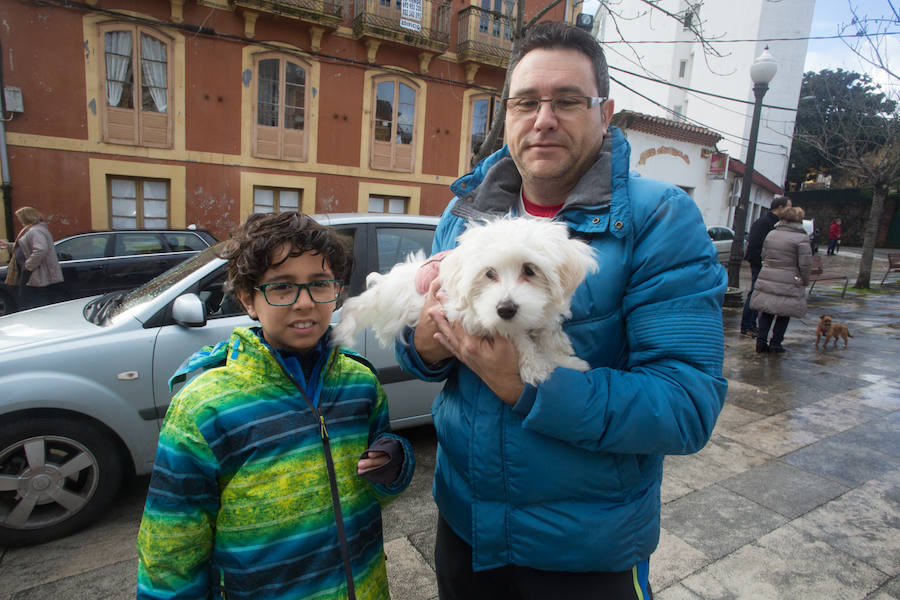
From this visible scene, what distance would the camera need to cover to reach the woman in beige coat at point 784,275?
280 inches

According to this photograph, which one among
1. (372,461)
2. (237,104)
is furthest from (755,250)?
(237,104)

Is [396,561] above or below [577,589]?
below

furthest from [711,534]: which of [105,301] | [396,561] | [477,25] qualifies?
[477,25]

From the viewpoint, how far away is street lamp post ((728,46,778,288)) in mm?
9734

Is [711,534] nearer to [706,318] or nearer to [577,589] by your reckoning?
[577,589]

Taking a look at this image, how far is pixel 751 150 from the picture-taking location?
413 inches

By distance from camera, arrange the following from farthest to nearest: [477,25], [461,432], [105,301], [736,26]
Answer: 1. [736,26]
2. [477,25]
3. [105,301]
4. [461,432]

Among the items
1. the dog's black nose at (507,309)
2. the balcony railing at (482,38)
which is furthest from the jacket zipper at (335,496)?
the balcony railing at (482,38)

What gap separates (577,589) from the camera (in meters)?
1.29

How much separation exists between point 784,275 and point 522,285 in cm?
742

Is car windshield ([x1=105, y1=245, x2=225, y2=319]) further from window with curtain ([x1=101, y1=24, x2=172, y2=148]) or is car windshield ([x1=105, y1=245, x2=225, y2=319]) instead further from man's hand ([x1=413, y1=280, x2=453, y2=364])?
window with curtain ([x1=101, y1=24, x2=172, y2=148])

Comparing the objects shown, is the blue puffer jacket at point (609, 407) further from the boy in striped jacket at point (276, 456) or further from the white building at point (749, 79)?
the white building at point (749, 79)

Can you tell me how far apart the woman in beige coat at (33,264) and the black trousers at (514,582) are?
9.21 m

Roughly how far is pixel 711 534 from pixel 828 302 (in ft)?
43.2
